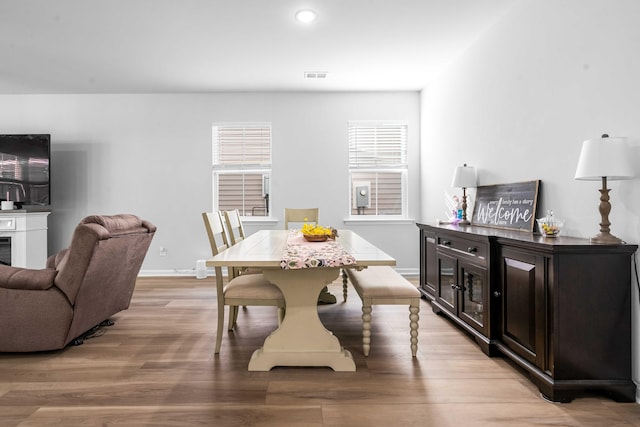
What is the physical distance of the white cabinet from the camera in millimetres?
4340

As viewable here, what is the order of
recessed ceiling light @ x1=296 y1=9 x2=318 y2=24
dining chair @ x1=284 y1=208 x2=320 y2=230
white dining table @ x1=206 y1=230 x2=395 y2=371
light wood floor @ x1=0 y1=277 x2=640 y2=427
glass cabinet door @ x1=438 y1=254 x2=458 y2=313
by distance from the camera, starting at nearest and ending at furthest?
light wood floor @ x1=0 y1=277 x2=640 y2=427 → white dining table @ x1=206 y1=230 x2=395 y2=371 → glass cabinet door @ x1=438 y1=254 x2=458 y2=313 → recessed ceiling light @ x1=296 y1=9 x2=318 y2=24 → dining chair @ x1=284 y1=208 x2=320 y2=230

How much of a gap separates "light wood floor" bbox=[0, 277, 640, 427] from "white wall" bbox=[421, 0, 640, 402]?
0.65 m

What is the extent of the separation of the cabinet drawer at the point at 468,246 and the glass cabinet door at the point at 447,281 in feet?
0.36

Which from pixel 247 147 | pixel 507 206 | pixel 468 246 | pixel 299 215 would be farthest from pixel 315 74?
pixel 468 246

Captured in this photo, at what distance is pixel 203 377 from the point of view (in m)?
2.07

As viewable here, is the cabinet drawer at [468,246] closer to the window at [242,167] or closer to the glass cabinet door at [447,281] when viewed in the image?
the glass cabinet door at [447,281]

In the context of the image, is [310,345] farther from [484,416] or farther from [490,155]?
[490,155]

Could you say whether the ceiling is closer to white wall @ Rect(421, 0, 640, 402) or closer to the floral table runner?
white wall @ Rect(421, 0, 640, 402)

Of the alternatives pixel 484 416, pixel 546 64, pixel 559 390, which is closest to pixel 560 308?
pixel 559 390

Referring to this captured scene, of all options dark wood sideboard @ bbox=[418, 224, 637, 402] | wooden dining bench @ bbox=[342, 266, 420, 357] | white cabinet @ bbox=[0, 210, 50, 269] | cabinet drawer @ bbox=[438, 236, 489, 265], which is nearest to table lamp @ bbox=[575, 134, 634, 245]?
dark wood sideboard @ bbox=[418, 224, 637, 402]

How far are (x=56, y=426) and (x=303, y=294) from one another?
1308 millimetres

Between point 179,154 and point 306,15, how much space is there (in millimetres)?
2918

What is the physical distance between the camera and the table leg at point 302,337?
212 centimetres

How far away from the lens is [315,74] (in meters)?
4.34
